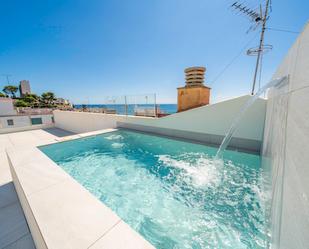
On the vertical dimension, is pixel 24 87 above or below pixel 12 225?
above

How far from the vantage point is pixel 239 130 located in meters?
4.41

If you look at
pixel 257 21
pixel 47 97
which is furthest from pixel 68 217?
pixel 47 97

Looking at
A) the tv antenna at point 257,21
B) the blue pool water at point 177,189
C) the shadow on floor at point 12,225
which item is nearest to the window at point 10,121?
the blue pool water at point 177,189

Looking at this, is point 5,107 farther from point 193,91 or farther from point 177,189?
point 177,189

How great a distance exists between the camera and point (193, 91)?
19.3 feet

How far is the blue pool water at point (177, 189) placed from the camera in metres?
1.74

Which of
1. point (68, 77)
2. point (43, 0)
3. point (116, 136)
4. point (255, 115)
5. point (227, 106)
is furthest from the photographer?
point (68, 77)

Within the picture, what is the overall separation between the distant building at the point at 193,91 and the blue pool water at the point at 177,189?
2169 mm

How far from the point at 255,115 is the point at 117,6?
764 centimetres

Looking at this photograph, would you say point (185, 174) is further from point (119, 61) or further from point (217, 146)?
point (119, 61)

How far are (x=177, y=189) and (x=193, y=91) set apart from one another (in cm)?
457

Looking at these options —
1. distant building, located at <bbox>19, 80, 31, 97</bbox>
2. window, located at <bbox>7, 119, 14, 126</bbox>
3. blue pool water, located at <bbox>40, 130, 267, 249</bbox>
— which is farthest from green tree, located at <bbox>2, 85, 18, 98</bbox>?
blue pool water, located at <bbox>40, 130, 267, 249</bbox>

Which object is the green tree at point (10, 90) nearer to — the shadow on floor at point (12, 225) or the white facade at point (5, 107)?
the white facade at point (5, 107)

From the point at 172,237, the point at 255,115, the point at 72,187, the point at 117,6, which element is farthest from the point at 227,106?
the point at 117,6
